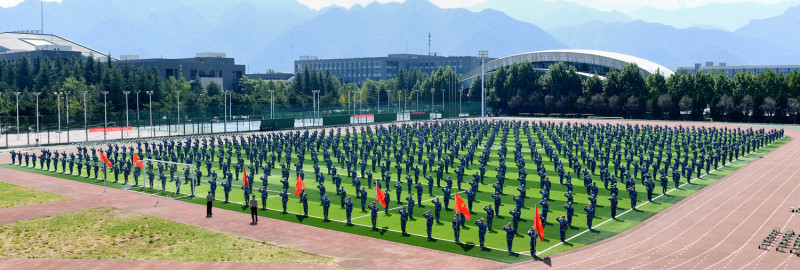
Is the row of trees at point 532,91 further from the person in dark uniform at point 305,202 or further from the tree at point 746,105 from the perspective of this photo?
the person in dark uniform at point 305,202

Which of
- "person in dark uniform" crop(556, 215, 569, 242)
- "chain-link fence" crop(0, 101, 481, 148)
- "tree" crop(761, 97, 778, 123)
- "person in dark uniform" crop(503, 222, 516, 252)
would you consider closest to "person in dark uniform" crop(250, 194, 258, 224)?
"person in dark uniform" crop(503, 222, 516, 252)

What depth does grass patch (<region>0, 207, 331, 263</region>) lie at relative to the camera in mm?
20094

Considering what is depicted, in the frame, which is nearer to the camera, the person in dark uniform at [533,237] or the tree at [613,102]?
the person in dark uniform at [533,237]

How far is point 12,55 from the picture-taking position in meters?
132

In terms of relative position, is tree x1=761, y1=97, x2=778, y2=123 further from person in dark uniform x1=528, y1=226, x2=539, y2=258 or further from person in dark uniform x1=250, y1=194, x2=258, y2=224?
person in dark uniform x1=250, y1=194, x2=258, y2=224

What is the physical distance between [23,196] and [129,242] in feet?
39.2

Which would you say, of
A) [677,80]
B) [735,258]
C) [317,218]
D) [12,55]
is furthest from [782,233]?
[12,55]

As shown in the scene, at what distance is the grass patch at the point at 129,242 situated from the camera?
20.1m

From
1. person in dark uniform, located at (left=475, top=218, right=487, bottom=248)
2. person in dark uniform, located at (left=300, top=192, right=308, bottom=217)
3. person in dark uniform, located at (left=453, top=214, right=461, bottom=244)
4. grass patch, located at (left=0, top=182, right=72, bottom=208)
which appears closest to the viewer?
person in dark uniform, located at (left=475, top=218, right=487, bottom=248)

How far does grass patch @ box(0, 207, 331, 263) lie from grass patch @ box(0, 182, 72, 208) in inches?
164

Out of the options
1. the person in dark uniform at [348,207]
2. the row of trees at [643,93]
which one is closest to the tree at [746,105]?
the row of trees at [643,93]

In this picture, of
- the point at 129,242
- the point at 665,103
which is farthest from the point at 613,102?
the point at 129,242

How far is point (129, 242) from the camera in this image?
2183cm

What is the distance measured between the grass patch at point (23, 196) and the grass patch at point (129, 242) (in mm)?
A: 4154
